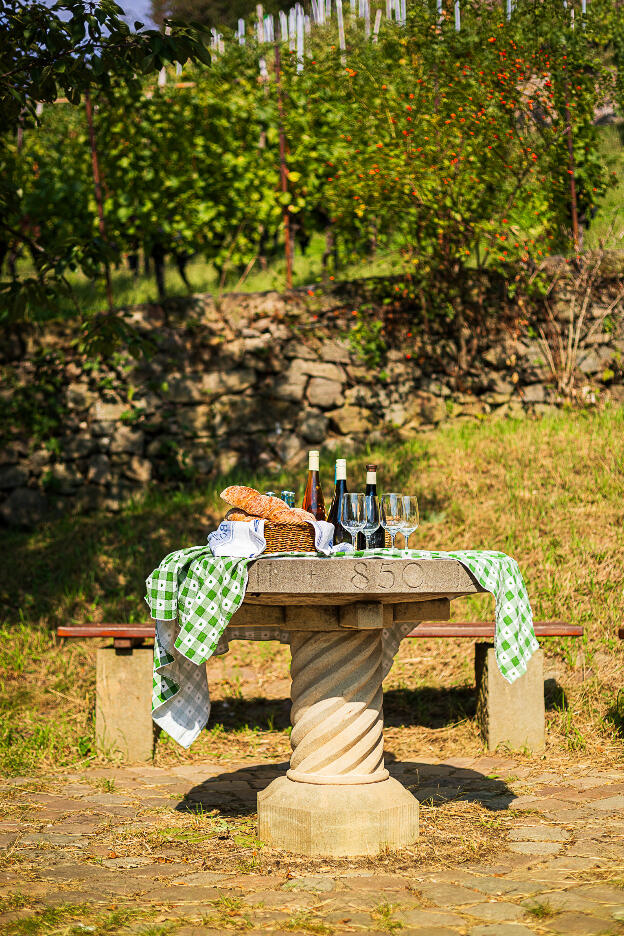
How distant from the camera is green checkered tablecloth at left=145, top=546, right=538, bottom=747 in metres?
3.48

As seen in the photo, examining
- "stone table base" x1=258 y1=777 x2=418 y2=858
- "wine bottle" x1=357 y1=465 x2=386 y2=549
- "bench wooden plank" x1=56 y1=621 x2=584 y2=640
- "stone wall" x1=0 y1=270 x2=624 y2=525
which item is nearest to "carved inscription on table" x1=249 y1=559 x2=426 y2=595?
"wine bottle" x1=357 y1=465 x2=386 y2=549

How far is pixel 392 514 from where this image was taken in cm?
376

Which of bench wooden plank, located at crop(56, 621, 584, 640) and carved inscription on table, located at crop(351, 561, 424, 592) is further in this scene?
bench wooden plank, located at crop(56, 621, 584, 640)

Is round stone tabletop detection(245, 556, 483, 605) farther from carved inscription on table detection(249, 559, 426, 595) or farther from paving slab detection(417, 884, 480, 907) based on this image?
paving slab detection(417, 884, 480, 907)

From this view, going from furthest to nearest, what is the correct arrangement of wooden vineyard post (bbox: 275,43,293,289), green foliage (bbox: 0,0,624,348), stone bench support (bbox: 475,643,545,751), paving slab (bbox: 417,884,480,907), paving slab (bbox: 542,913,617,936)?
1. wooden vineyard post (bbox: 275,43,293,289)
2. green foliage (bbox: 0,0,624,348)
3. stone bench support (bbox: 475,643,545,751)
4. paving slab (bbox: 417,884,480,907)
5. paving slab (bbox: 542,913,617,936)

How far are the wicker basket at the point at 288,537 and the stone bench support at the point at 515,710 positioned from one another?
2152 millimetres

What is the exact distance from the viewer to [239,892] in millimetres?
3148

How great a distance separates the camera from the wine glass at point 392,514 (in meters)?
3.74

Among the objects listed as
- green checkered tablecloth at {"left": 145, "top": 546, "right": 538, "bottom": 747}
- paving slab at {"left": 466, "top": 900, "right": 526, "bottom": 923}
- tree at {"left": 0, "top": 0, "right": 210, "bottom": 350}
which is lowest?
paving slab at {"left": 466, "top": 900, "right": 526, "bottom": 923}

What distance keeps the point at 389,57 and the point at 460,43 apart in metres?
1.00

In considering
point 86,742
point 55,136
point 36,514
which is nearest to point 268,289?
point 36,514

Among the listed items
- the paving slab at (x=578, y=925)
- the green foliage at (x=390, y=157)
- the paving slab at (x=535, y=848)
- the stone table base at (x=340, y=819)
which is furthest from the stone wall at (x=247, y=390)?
the paving slab at (x=578, y=925)

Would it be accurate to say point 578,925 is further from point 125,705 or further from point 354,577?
point 125,705

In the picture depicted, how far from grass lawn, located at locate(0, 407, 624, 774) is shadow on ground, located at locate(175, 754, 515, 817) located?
0.37 m
